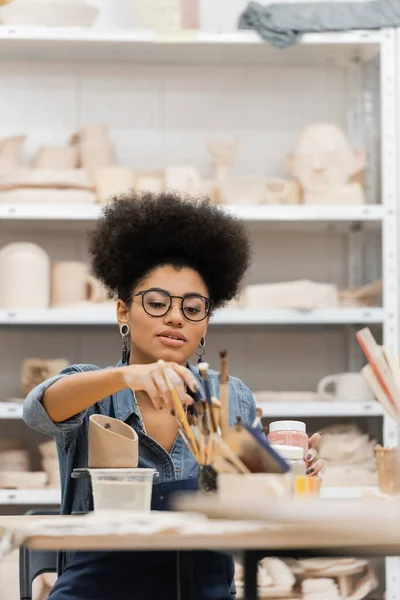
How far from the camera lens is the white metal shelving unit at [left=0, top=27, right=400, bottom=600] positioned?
2.91 meters

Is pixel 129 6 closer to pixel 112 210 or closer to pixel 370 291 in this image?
pixel 370 291

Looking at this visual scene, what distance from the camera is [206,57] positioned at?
3.20 metres

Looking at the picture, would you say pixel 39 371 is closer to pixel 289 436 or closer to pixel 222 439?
pixel 289 436

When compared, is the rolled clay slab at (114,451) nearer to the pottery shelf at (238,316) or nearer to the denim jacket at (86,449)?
the denim jacket at (86,449)

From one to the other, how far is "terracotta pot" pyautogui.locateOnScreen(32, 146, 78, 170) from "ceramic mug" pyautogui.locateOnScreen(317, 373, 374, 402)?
1.08m

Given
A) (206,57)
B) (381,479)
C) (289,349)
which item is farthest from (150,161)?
(381,479)

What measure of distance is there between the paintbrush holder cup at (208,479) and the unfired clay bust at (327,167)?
75.2 inches

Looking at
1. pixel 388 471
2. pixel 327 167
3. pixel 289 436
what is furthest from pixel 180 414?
pixel 327 167

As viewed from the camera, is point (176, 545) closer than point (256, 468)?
Yes

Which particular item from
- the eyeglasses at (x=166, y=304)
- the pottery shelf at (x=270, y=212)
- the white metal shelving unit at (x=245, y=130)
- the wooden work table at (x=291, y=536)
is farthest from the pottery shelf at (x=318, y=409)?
the wooden work table at (x=291, y=536)

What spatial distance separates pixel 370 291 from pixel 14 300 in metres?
1.11

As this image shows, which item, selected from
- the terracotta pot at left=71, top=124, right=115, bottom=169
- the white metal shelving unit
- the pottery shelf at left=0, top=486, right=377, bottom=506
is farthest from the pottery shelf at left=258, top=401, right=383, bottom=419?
the terracotta pot at left=71, top=124, right=115, bottom=169

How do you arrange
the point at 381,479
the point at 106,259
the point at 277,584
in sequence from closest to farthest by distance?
the point at 381,479
the point at 106,259
the point at 277,584

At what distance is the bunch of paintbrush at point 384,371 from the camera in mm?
1239
